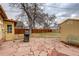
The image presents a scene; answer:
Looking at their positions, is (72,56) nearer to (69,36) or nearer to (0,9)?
(69,36)

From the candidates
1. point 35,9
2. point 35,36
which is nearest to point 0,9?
point 35,9

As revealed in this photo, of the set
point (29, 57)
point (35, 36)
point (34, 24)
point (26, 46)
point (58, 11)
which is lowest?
point (29, 57)

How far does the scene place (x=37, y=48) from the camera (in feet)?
6.68

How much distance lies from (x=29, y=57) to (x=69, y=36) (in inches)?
25.8

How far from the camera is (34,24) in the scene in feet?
6.63

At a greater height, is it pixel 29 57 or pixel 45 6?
pixel 45 6

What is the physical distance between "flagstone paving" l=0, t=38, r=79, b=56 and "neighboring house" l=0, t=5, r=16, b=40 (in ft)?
0.28

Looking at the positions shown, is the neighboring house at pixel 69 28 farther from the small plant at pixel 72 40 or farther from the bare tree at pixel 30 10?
the bare tree at pixel 30 10

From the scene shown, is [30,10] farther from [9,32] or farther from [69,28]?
[69,28]

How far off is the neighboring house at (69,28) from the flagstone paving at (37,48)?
5.7 inches

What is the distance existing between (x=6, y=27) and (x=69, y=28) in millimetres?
909

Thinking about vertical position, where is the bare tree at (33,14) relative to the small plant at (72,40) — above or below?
above

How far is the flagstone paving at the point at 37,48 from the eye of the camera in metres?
2.00

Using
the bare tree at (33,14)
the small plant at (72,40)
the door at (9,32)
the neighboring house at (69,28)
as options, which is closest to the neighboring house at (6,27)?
the door at (9,32)
